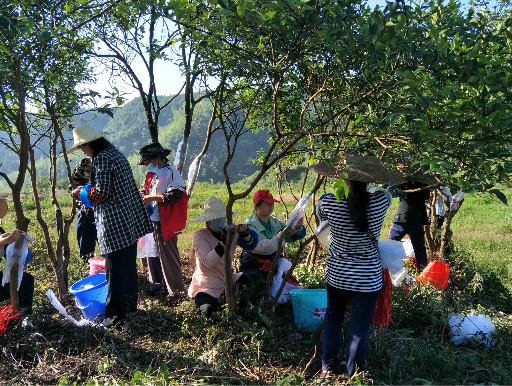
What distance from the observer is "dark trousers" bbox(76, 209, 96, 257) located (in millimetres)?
4820

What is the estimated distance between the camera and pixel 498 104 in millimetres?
2041

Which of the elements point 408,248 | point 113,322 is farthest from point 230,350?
point 408,248

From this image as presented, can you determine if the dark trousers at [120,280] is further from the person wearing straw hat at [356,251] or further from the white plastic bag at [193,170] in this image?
the person wearing straw hat at [356,251]

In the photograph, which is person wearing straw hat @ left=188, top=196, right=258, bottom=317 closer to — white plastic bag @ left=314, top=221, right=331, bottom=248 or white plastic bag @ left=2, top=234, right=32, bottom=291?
white plastic bag @ left=314, top=221, right=331, bottom=248

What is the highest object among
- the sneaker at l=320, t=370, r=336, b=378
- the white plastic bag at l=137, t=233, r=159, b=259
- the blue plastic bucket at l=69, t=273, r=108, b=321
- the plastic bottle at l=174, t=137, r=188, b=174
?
the plastic bottle at l=174, t=137, r=188, b=174

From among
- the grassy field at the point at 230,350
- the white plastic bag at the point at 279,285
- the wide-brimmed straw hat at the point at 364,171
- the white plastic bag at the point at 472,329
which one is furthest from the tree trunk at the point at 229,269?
the white plastic bag at the point at 472,329

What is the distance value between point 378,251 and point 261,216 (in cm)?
126

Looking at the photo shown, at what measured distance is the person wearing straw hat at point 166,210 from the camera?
13.1 ft

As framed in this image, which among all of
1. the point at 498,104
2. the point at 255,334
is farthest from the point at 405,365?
the point at 498,104

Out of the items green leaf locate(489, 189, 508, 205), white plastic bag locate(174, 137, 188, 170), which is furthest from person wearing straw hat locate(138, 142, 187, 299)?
green leaf locate(489, 189, 508, 205)

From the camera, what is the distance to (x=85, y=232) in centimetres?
488

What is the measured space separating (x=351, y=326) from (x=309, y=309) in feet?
2.04

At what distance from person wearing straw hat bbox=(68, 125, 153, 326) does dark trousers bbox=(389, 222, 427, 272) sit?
314 cm

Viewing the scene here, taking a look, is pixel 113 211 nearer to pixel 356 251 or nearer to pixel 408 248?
pixel 356 251
